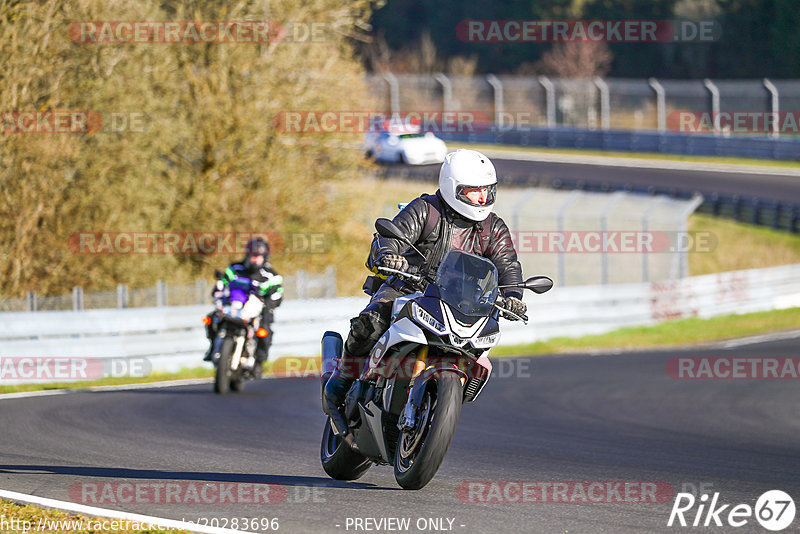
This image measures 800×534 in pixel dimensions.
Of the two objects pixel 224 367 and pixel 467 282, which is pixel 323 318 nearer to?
pixel 224 367

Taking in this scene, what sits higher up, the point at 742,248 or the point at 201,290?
the point at 201,290

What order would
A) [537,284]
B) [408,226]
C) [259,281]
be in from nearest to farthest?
Answer: [537,284] < [408,226] < [259,281]

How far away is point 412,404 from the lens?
6.85m

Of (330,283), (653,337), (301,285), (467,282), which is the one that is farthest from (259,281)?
(653,337)

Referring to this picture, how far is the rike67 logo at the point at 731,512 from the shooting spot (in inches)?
252

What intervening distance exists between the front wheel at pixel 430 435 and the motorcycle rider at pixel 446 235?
2.08 feet

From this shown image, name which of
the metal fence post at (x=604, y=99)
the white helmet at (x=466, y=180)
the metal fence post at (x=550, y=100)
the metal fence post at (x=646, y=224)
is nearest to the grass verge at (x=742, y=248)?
the metal fence post at (x=646, y=224)

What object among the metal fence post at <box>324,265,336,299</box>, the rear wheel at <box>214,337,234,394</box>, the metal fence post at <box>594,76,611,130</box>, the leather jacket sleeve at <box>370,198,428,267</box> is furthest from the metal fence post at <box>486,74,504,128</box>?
the leather jacket sleeve at <box>370,198,428,267</box>

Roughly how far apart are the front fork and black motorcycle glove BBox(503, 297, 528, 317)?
1.69 feet

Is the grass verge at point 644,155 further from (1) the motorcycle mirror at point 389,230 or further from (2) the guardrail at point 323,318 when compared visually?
(1) the motorcycle mirror at point 389,230

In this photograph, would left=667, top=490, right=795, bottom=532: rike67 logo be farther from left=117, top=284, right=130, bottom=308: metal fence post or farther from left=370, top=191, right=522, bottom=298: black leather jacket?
left=117, top=284, right=130, bottom=308: metal fence post

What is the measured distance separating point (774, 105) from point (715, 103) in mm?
2261

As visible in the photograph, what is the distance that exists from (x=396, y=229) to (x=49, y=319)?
1105cm

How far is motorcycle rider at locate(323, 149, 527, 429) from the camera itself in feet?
23.5
